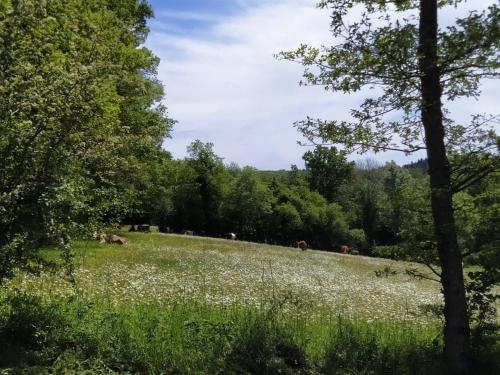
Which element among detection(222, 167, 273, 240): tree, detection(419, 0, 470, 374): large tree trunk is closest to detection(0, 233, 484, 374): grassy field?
Result: detection(419, 0, 470, 374): large tree trunk

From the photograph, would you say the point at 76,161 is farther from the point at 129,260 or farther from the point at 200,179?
the point at 200,179

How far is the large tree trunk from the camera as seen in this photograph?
6.77 meters

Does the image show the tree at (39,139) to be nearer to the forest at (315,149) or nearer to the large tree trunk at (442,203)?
the forest at (315,149)

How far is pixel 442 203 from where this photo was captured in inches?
279

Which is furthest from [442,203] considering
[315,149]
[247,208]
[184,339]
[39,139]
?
[247,208]

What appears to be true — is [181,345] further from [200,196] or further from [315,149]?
[200,196]

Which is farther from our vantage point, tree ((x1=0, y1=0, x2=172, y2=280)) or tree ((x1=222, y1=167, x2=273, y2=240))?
tree ((x1=222, y1=167, x2=273, y2=240))

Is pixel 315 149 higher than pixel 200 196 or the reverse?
the reverse

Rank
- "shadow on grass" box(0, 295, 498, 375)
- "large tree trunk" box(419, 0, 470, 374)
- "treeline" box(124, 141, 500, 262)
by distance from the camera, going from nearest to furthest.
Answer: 1. "shadow on grass" box(0, 295, 498, 375)
2. "large tree trunk" box(419, 0, 470, 374)
3. "treeline" box(124, 141, 500, 262)

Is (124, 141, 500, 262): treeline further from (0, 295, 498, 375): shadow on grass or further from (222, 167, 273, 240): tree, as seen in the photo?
(0, 295, 498, 375): shadow on grass

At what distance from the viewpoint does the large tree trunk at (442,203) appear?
677cm

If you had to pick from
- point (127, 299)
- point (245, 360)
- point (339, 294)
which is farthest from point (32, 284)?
point (339, 294)

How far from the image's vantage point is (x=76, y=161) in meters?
6.65

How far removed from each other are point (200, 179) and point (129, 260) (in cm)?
6608
